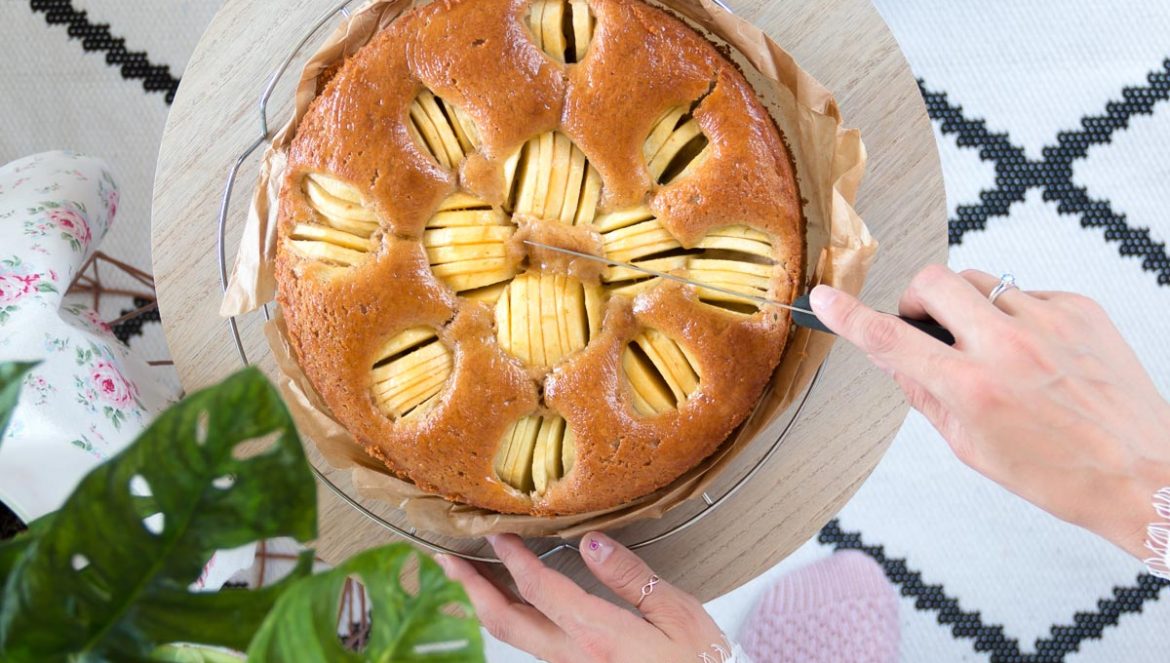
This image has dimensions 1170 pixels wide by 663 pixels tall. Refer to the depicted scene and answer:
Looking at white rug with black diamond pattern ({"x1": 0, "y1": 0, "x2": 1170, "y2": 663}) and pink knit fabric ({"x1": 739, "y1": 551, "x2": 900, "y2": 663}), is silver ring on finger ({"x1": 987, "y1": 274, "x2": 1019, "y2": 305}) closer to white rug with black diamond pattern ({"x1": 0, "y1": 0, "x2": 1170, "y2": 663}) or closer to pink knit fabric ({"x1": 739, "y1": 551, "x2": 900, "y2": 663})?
white rug with black diamond pattern ({"x1": 0, "y1": 0, "x2": 1170, "y2": 663})

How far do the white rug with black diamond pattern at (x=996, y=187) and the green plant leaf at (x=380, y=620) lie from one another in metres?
1.36

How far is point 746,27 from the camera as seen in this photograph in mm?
1178

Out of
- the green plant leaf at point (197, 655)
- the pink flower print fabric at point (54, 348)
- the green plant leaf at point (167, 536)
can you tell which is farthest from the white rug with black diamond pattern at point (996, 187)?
the green plant leaf at point (167, 536)

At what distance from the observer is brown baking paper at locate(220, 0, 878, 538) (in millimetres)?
1190

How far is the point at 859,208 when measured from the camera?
1.30 metres

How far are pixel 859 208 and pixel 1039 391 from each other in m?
0.40

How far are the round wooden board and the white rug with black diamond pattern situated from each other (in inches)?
26.6

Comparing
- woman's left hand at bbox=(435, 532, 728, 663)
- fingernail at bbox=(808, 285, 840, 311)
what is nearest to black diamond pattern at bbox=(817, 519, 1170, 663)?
woman's left hand at bbox=(435, 532, 728, 663)

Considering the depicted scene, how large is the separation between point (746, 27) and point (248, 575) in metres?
1.51

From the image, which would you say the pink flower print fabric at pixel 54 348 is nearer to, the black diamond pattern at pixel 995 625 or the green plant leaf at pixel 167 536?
the green plant leaf at pixel 167 536

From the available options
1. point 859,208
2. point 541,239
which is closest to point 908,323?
point 859,208

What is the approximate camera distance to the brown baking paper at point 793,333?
119cm

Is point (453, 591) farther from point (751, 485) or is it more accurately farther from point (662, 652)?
point (751, 485)

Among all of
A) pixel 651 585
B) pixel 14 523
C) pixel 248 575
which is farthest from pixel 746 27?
pixel 248 575
